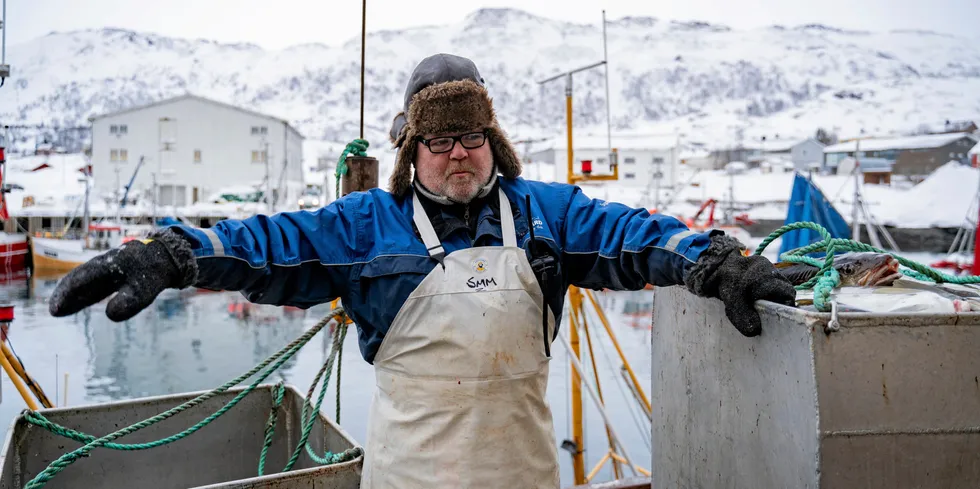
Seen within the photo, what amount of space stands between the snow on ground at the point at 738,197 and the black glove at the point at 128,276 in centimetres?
2505

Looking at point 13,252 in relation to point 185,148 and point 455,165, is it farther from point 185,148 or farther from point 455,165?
point 455,165

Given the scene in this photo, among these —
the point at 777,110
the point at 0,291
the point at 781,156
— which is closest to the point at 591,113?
the point at 777,110

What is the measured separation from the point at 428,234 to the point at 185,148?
131 ft

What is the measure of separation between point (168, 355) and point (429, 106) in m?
18.1

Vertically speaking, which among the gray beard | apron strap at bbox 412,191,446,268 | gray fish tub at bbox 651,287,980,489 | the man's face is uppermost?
the man's face

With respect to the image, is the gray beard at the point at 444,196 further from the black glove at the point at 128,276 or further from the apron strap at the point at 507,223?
the black glove at the point at 128,276

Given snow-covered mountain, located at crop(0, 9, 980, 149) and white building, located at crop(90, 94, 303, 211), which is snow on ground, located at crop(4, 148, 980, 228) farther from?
snow-covered mountain, located at crop(0, 9, 980, 149)

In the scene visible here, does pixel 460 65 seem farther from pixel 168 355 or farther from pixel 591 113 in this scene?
pixel 591 113

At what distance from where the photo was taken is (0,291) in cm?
2470

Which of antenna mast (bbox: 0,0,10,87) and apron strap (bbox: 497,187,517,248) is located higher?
antenna mast (bbox: 0,0,10,87)

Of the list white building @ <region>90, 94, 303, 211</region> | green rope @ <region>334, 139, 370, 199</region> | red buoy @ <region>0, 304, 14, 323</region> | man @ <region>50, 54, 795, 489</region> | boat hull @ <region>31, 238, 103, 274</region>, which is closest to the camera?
man @ <region>50, 54, 795, 489</region>

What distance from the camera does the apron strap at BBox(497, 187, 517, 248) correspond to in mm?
1793

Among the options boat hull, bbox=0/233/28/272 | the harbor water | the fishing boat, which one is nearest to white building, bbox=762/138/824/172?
the harbor water

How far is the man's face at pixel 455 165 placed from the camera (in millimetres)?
1869
